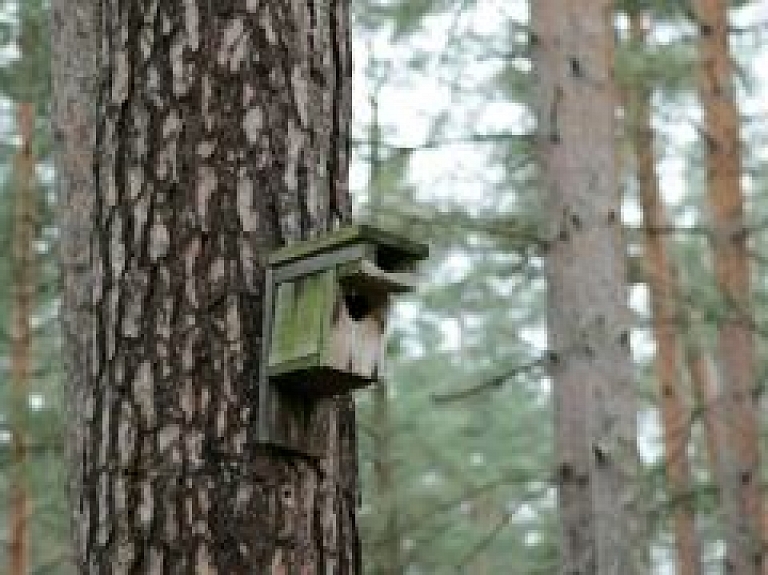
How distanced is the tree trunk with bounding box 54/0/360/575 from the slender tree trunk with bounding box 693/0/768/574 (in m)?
6.08

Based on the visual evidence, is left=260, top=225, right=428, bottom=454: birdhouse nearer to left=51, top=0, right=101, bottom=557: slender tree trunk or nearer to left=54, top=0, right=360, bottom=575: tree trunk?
left=54, top=0, right=360, bottom=575: tree trunk

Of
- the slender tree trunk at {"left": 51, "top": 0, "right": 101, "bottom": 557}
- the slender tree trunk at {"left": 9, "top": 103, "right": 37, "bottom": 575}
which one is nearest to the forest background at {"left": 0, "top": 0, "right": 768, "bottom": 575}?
the slender tree trunk at {"left": 9, "top": 103, "right": 37, "bottom": 575}

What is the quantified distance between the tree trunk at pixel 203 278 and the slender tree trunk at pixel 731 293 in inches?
239

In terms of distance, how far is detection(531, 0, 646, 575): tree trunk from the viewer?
5617 mm

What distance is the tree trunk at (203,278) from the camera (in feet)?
7.88

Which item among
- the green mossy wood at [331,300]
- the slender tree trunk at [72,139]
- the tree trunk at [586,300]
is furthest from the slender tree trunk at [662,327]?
the green mossy wood at [331,300]

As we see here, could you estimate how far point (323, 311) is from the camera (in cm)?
245

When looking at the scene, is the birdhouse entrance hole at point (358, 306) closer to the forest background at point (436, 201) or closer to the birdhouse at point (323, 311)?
the birdhouse at point (323, 311)

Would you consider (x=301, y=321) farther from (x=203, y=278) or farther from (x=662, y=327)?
(x=662, y=327)

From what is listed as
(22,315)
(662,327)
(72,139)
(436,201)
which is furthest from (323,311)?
(662,327)

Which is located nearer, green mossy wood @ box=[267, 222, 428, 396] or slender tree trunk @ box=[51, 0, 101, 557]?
green mossy wood @ box=[267, 222, 428, 396]

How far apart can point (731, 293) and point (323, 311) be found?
6977mm

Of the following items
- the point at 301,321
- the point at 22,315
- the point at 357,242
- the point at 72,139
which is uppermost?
the point at 22,315

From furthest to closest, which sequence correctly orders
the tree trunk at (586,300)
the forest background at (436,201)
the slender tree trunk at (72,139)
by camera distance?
1. the forest background at (436,201)
2. the tree trunk at (586,300)
3. the slender tree trunk at (72,139)
